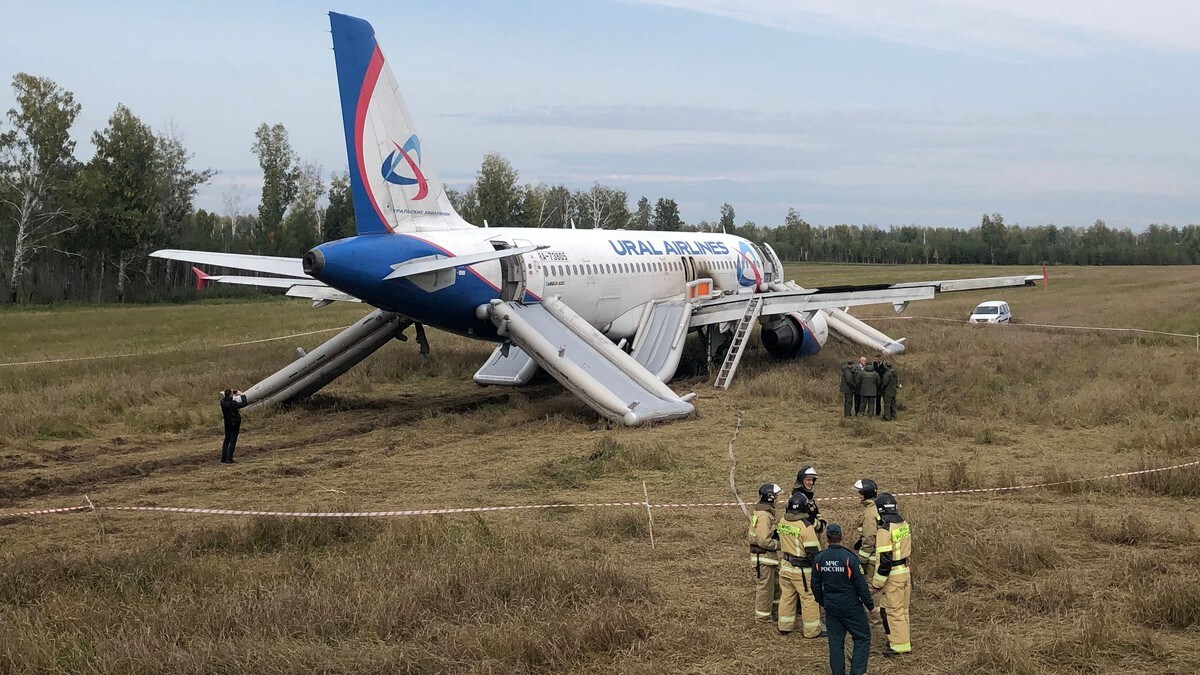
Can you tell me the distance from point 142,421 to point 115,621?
13893mm

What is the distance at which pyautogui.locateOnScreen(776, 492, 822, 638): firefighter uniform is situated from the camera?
30.1ft

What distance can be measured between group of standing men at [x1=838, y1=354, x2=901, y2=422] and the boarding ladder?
4.71m

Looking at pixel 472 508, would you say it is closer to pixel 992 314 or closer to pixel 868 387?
pixel 868 387

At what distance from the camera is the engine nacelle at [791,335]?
98.4 ft

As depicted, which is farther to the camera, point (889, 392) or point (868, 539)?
point (889, 392)

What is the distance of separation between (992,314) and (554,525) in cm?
3501

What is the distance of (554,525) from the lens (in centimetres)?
1296

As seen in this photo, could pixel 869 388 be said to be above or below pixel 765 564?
above

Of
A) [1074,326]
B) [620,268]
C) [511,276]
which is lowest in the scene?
[1074,326]

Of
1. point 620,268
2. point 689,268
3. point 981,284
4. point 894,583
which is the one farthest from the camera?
point 689,268

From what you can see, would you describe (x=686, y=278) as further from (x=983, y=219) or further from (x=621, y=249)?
(x=983, y=219)

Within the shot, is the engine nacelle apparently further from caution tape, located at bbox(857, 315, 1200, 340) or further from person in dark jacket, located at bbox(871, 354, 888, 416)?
caution tape, located at bbox(857, 315, 1200, 340)

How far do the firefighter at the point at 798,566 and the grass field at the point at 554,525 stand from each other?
20 cm

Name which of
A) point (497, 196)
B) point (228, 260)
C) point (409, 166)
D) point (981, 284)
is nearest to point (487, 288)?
point (409, 166)
